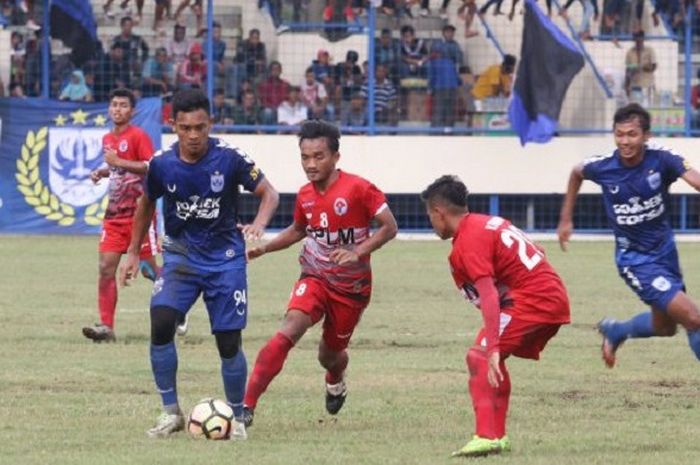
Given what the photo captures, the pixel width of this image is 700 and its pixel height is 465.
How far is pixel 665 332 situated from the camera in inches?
455

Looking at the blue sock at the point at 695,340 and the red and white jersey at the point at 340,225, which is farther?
the blue sock at the point at 695,340

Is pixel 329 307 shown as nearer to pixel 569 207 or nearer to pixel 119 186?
pixel 569 207

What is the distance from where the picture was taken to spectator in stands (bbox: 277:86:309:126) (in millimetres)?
27328

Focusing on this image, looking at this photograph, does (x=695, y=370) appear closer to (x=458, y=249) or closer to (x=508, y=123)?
(x=458, y=249)

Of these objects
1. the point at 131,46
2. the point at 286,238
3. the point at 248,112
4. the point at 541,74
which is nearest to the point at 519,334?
the point at 286,238

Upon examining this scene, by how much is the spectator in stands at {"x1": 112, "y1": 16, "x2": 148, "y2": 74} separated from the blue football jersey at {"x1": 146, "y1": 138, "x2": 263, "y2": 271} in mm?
17536

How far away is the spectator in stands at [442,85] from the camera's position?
91.4 ft

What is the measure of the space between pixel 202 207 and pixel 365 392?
7.84 feet

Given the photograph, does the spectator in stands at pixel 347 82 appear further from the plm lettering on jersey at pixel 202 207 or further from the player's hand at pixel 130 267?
the plm lettering on jersey at pixel 202 207

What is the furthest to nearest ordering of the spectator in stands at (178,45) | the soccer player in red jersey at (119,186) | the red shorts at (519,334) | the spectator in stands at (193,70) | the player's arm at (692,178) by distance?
the spectator in stands at (178,45)
the spectator in stands at (193,70)
the soccer player in red jersey at (119,186)
the player's arm at (692,178)
the red shorts at (519,334)

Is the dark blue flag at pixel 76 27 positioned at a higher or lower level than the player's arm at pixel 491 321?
higher

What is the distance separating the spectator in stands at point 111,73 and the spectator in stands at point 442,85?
4839 millimetres

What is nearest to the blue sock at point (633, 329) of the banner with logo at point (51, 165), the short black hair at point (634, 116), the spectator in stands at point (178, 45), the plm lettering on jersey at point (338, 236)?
the short black hair at point (634, 116)

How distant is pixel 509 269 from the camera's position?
9109mm
